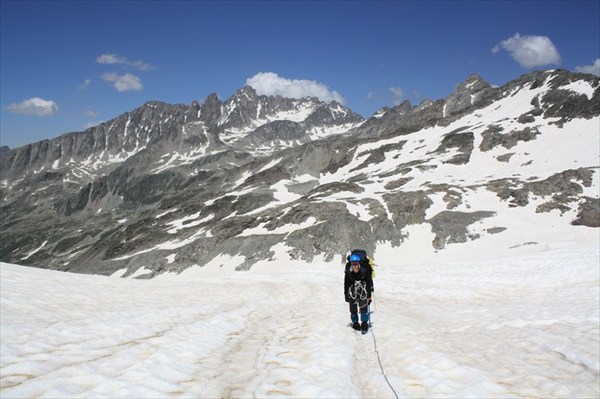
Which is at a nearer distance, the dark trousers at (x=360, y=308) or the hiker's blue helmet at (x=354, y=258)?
the dark trousers at (x=360, y=308)

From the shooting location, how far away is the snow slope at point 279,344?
24.5ft

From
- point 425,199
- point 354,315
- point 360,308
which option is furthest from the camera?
point 425,199

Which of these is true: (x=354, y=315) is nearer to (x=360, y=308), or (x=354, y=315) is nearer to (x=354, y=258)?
(x=360, y=308)

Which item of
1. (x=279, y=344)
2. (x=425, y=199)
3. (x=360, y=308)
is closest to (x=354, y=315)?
(x=360, y=308)

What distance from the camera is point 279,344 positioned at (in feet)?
36.3

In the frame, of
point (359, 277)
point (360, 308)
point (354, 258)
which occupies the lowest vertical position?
point (360, 308)

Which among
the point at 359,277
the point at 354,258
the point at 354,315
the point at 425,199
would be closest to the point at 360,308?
the point at 354,315

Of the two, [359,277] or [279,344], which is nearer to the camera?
[279,344]

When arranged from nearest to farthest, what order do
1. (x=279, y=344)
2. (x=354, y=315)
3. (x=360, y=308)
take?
(x=279, y=344) → (x=360, y=308) → (x=354, y=315)

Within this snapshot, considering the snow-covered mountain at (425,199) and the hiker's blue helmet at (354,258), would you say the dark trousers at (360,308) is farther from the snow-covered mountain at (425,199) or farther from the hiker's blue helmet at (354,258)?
the snow-covered mountain at (425,199)

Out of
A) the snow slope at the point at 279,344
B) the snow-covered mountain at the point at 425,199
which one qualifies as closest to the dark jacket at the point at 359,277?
the snow slope at the point at 279,344

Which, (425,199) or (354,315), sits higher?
(425,199)

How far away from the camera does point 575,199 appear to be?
228 ft

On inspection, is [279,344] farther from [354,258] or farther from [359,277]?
[354,258]
